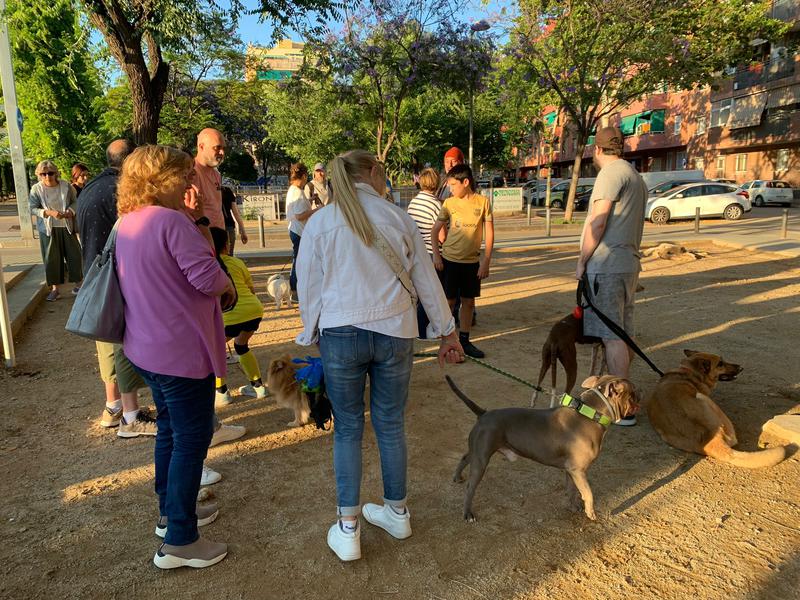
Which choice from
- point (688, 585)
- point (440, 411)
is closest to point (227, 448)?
point (440, 411)

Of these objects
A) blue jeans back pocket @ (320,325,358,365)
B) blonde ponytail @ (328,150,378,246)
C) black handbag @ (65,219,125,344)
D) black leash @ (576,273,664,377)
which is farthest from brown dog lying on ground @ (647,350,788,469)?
black handbag @ (65,219,125,344)

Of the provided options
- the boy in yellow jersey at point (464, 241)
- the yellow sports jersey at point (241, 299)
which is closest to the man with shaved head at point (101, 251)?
the yellow sports jersey at point (241, 299)

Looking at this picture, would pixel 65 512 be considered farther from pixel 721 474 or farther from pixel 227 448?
pixel 721 474

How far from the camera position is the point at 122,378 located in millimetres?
3645

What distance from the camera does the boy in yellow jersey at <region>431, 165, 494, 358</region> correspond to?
17.5 ft

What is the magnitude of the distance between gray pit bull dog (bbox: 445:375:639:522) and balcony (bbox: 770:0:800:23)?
126 ft

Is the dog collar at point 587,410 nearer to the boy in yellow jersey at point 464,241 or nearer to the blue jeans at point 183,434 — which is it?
the blue jeans at point 183,434

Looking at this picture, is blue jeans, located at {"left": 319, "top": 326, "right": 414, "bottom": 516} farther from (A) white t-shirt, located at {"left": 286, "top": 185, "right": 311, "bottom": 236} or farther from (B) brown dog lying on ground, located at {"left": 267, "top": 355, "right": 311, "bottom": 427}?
(A) white t-shirt, located at {"left": 286, "top": 185, "right": 311, "bottom": 236}

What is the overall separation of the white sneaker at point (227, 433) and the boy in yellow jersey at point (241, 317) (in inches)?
22.9

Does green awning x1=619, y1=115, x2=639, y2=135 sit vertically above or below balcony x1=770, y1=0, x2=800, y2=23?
below

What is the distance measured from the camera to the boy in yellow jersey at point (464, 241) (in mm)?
5328

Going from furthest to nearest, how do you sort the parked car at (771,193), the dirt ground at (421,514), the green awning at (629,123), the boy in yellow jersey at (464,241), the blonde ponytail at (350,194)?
the green awning at (629,123) < the parked car at (771,193) < the boy in yellow jersey at (464,241) < the dirt ground at (421,514) < the blonde ponytail at (350,194)

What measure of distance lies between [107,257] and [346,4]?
28.0ft

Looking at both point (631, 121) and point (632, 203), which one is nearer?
point (632, 203)
